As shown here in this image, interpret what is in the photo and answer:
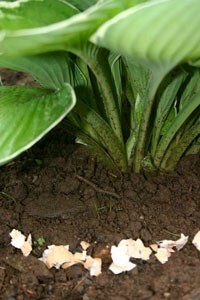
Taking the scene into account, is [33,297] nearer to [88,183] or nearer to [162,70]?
[88,183]

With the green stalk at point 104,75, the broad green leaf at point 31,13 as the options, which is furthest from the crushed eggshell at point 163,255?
the broad green leaf at point 31,13

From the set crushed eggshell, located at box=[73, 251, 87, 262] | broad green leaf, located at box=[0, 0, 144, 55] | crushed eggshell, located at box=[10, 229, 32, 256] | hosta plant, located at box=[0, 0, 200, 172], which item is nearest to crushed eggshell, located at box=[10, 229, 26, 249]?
crushed eggshell, located at box=[10, 229, 32, 256]

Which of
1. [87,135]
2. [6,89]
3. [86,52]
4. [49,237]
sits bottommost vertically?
[49,237]

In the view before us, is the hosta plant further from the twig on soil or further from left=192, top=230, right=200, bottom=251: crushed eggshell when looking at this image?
left=192, top=230, right=200, bottom=251: crushed eggshell

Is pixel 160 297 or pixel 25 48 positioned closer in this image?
pixel 25 48

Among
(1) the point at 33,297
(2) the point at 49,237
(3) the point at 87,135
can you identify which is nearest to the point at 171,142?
(3) the point at 87,135

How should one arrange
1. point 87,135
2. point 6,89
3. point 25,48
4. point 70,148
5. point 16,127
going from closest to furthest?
1. point 25,48
2. point 16,127
3. point 6,89
4. point 87,135
5. point 70,148

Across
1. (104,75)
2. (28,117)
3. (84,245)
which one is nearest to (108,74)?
(104,75)
